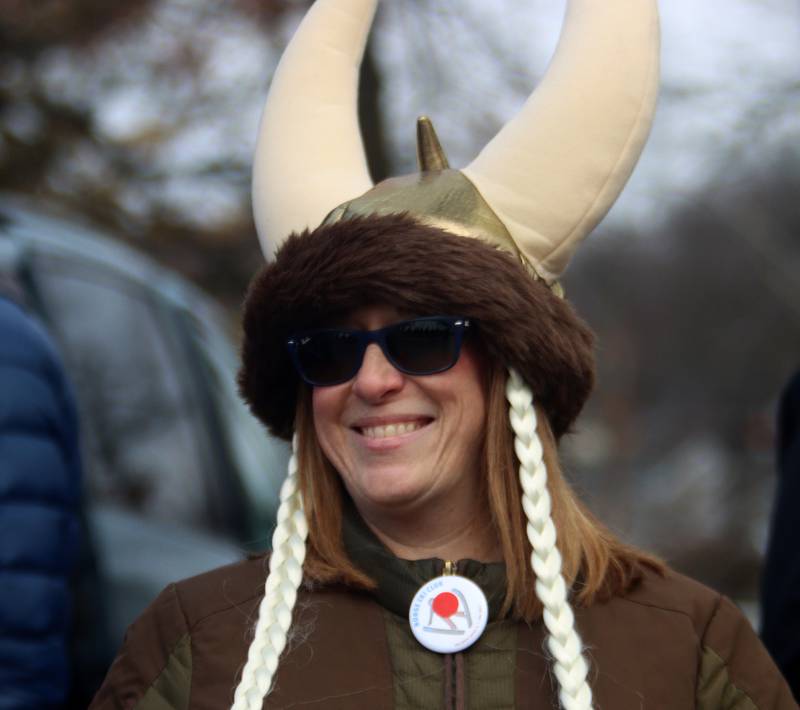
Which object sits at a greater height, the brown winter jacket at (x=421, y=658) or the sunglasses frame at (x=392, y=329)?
the sunglasses frame at (x=392, y=329)

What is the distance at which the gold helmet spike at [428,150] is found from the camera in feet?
9.07

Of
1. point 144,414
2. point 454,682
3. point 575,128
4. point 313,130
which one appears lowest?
point 454,682

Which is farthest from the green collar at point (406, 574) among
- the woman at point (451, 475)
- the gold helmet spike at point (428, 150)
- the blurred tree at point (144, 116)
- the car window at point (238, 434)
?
the blurred tree at point (144, 116)

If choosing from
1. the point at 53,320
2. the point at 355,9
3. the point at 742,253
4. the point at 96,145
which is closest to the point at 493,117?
the point at 96,145

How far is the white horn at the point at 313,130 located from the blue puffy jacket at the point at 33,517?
A: 0.76 meters

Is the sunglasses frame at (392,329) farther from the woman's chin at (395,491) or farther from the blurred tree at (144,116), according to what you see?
the blurred tree at (144,116)

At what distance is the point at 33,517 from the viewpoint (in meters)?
3.11

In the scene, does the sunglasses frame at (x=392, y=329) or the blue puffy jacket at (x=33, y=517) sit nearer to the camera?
the sunglasses frame at (x=392, y=329)

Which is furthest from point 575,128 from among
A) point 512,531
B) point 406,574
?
point 406,574

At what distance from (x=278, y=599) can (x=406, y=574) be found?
0.77 feet

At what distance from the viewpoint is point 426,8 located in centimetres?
703

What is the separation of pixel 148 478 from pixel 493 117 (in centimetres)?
340

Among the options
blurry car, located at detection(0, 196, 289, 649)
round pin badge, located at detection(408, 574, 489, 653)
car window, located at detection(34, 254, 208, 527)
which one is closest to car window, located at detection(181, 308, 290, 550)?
blurry car, located at detection(0, 196, 289, 649)

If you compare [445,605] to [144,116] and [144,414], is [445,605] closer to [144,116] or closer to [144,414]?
[144,414]
